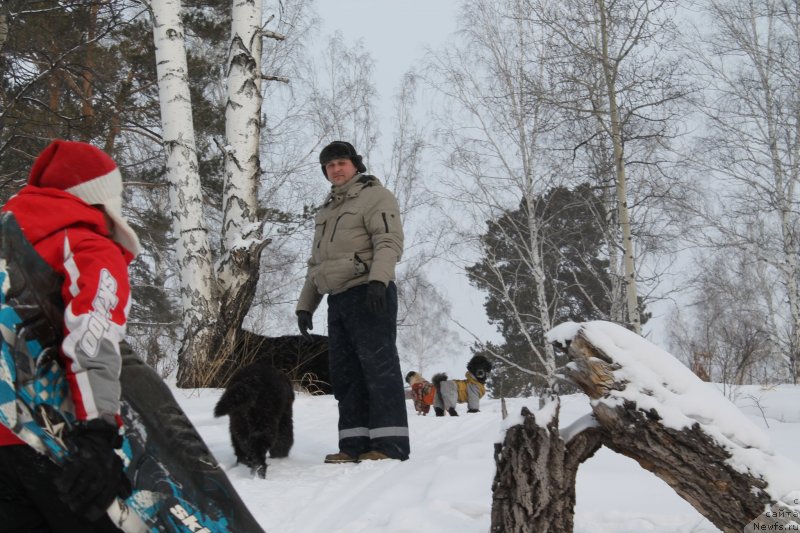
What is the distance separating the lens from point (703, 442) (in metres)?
2.09

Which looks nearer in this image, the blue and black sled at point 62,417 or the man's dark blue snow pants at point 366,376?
the blue and black sled at point 62,417

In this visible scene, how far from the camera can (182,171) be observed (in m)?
7.25

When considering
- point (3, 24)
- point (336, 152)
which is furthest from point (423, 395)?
point (3, 24)

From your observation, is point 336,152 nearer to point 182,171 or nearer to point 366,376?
point 366,376

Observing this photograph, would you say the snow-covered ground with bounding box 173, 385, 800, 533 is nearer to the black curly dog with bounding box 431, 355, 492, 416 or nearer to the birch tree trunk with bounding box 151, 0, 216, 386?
the birch tree trunk with bounding box 151, 0, 216, 386

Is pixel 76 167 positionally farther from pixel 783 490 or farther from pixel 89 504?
pixel 783 490

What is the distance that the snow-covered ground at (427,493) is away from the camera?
2.70 m

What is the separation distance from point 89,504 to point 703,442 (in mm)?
1708

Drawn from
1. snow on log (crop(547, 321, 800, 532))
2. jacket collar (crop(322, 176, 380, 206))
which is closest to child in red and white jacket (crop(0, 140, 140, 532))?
snow on log (crop(547, 321, 800, 532))

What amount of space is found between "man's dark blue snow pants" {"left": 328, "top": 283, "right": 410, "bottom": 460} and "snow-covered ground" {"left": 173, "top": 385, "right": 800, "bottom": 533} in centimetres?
22

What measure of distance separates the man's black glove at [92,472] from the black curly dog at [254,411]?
2.47 m

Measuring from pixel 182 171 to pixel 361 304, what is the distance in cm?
373

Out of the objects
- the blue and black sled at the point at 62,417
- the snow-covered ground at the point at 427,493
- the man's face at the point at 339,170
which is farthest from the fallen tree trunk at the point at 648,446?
the man's face at the point at 339,170

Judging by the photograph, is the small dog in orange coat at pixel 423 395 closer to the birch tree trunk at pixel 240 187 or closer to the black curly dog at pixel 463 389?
the black curly dog at pixel 463 389
